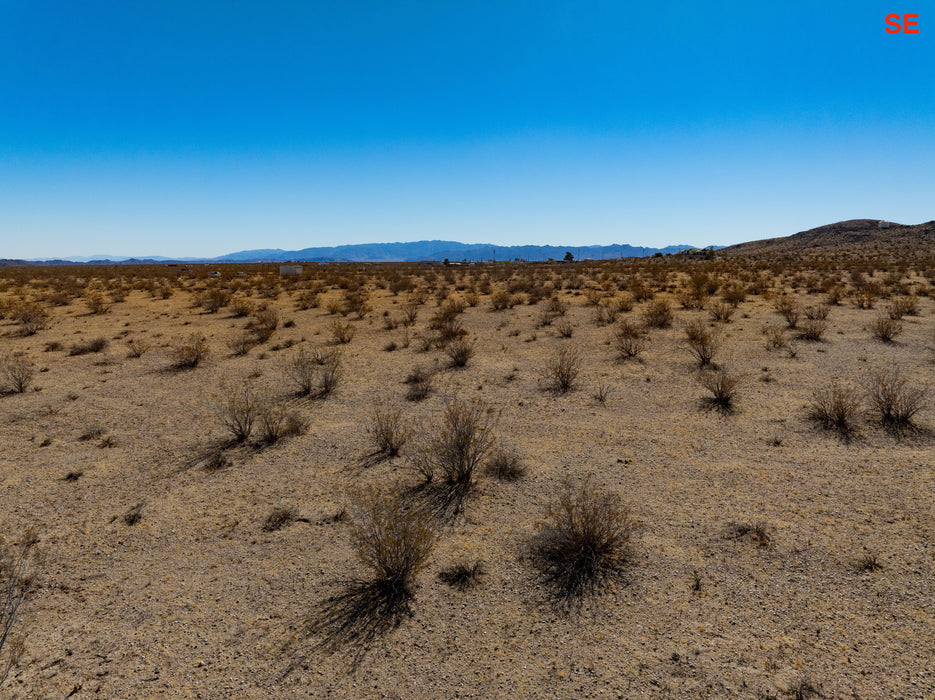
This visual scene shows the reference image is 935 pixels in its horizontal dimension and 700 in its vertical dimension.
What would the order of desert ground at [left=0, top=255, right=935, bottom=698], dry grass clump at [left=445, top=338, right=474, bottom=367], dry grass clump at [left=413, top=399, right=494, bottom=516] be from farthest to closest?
dry grass clump at [left=445, top=338, right=474, bottom=367]
dry grass clump at [left=413, top=399, right=494, bottom=516]
desert ground at [left=0, top=255, right=935, bottom=698]

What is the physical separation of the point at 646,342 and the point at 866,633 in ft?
32.4

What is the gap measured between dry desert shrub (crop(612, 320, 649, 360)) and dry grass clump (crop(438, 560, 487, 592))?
26.8 ft

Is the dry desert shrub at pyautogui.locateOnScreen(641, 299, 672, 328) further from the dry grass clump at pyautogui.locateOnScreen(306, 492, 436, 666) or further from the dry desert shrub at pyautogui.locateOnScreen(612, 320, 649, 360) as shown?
the dry grass clump at pyautogui.locateOnScreen(306, 492, 436, 666)

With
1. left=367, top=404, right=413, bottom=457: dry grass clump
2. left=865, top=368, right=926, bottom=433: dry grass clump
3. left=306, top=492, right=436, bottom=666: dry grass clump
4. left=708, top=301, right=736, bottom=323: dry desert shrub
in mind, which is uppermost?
left=708, top=301, right=736, bottom=323: dry desert shrub

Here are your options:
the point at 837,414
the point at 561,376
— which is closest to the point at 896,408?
the point at 837,414

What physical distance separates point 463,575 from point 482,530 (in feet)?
2.47

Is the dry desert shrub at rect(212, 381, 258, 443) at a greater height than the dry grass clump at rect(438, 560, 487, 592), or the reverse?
the dry desert shrub at rect(212, 381, 258, 443)

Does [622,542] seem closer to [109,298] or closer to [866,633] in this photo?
[866,633]

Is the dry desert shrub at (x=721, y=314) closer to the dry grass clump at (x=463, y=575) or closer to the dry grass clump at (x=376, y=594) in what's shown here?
Answer: the dry grass clump at (x=463, y=575)

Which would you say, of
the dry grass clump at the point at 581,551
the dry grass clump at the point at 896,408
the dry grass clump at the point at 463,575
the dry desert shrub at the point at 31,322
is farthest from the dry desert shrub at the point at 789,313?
the dry desert shrub at the point at 31,322

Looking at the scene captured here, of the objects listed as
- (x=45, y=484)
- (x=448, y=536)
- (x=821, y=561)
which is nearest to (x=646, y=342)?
(x=821, y=561)

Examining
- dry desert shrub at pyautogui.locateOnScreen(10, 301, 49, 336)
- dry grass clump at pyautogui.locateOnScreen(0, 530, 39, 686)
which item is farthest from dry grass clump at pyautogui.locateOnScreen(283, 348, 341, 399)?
dry desert shrub at pyautogui.locateOnScreen(10, 301, 49, 336)

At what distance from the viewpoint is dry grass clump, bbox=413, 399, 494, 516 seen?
543 cm

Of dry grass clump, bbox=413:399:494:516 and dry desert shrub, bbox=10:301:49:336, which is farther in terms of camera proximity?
dry desert shrub, bbox=10:301:49:336
